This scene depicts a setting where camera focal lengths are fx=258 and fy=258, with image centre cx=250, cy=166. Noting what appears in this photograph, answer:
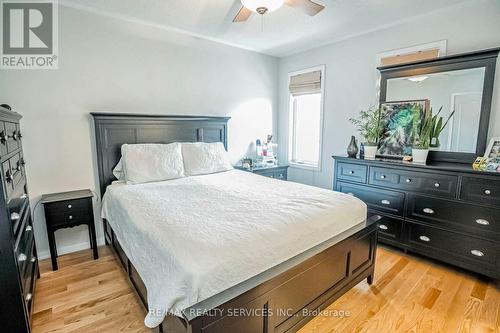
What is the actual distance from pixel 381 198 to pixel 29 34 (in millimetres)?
3932

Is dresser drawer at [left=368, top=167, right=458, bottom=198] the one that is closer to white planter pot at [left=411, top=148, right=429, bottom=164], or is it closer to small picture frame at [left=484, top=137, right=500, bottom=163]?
white planter pot at [left=411, top=148, right=429, bottom=164]

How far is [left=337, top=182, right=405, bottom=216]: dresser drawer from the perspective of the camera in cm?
270

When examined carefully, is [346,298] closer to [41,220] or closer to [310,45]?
[41,220]

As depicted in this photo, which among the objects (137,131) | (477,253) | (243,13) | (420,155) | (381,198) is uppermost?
(243,13)

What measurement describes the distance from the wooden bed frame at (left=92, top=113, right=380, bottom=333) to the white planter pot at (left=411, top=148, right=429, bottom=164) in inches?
38.0

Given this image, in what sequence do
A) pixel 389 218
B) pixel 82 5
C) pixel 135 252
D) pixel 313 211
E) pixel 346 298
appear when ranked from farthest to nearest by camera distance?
pixel 389 218 → pixel 82 5 → pixel 346 298 → pixel 313 211 → pixel 135 252

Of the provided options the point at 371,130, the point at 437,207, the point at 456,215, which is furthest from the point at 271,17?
the point at 456,215

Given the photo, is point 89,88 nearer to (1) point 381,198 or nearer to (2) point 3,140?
(2) point 3,140

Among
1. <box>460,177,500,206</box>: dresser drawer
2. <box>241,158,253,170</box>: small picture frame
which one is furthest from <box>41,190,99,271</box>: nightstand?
<box>460,177,500,206</box>: dresser drawer

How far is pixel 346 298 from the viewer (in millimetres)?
2072

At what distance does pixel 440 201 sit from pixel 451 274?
677mm

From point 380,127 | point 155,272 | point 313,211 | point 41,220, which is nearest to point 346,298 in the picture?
point 313,211

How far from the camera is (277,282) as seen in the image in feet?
4.68

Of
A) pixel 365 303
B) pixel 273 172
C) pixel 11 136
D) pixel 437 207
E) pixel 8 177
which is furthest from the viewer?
pixel 273 172
